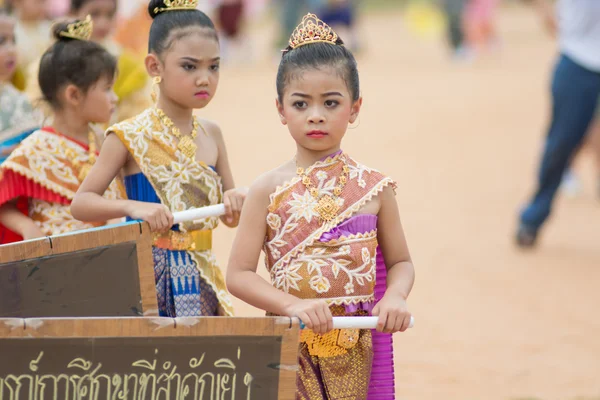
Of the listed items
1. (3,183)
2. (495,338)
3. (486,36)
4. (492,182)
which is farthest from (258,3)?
(3,183)

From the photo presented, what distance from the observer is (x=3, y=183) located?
4008 mm

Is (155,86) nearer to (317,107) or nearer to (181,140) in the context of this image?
(181,140)

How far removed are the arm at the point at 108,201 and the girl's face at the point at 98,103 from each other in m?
0.55

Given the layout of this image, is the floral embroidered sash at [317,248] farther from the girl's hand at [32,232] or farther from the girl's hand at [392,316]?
the girl's hand at [32,232]

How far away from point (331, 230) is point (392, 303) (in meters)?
0.29

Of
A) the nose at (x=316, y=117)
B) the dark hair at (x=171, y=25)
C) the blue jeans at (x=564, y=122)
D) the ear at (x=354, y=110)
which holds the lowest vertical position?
the nose at (x=316, y=117)

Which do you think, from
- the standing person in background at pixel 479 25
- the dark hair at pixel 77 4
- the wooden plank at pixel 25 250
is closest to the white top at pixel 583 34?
the dark hair at pixel 77 4

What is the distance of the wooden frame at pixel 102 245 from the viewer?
3074mm

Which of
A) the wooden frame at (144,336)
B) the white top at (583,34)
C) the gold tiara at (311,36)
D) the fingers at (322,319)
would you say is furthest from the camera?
the white top at (583,34)

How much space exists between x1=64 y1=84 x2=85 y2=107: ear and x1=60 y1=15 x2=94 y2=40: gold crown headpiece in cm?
23

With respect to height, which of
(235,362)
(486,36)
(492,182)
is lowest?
(235,362)

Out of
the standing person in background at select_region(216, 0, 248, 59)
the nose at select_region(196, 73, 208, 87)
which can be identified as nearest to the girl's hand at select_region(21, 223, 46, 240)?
the nose at select_region(196, 73, 208, 87)

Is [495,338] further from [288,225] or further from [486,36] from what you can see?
[486,36]

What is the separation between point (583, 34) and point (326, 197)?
5.44 metres
